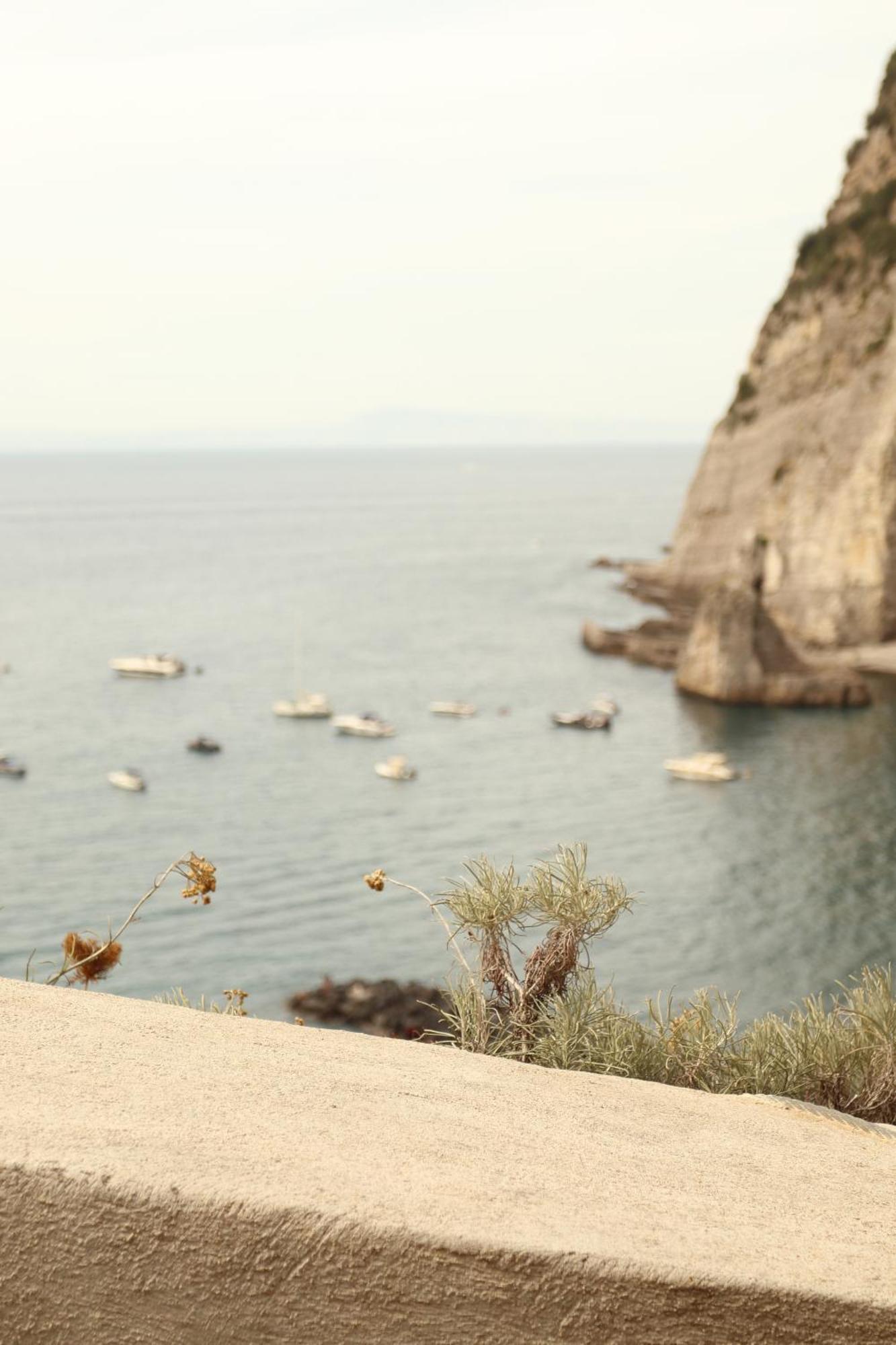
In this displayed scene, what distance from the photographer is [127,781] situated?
189ft

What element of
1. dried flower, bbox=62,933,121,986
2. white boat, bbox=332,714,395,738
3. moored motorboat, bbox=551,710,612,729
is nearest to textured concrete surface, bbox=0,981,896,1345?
dried flower, bbox=62,933,121,986

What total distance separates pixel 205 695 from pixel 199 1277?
75.1 m

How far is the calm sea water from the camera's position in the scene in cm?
3988

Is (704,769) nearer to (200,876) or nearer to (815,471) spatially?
(815,471)

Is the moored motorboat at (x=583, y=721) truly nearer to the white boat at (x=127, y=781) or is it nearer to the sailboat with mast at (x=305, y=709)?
the sailboat with mast at (x=305, y=709)

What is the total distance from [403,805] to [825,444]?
36.9 m

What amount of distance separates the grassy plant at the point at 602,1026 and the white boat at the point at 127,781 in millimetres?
50369

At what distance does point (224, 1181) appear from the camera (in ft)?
15.0

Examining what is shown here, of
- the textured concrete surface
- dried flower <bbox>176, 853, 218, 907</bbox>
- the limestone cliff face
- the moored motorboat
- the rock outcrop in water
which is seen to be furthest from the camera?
the limestone cliff face

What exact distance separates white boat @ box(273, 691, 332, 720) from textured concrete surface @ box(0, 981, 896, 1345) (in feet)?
218

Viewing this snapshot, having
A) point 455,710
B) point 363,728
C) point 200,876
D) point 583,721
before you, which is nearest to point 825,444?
point 583,721

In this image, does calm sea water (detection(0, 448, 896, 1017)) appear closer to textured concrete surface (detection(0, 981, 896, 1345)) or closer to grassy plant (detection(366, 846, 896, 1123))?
grassy plant (detection(366, 846, 896, 1123))

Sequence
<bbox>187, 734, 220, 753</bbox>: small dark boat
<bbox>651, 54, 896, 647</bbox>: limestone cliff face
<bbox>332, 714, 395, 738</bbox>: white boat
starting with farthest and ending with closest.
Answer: <bbox>651, 54, 896, 647</bbox>: limestone cliff face → <bbox>332, 714, 395, 738</bbox>: white boat → <bbox>187, 734, 220, 753</bbox>: small dark boat

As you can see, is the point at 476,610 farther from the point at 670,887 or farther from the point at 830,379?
the point at 670,887
